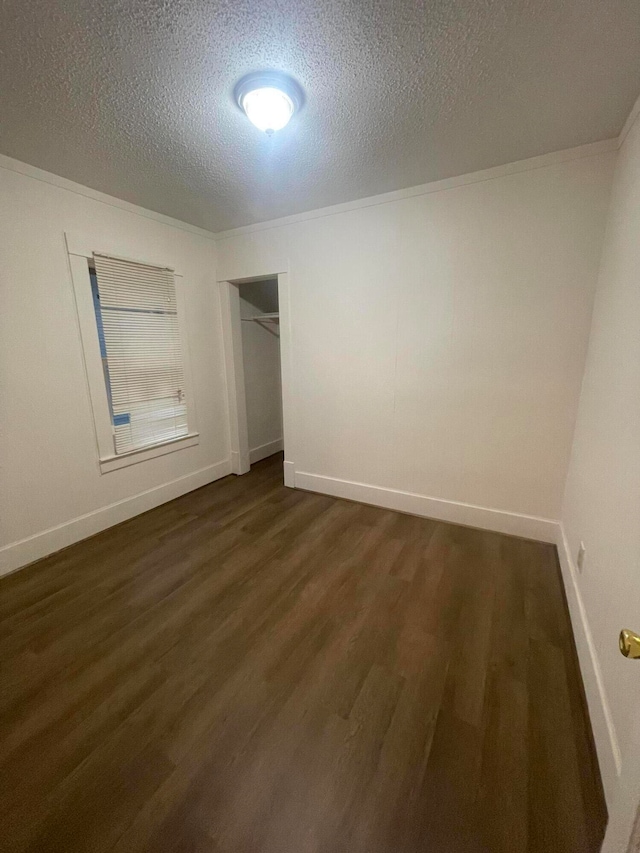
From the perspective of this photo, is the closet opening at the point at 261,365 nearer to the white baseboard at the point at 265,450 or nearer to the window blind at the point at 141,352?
the white baseboard at the point at 265,450

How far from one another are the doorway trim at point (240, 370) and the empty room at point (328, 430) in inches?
2.0

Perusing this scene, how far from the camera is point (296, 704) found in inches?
55.7

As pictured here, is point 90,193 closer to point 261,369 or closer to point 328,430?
point 261,369

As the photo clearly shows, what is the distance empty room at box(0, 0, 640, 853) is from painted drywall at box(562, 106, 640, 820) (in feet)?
0.08

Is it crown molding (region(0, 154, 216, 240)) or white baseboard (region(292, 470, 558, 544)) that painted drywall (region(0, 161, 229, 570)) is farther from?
white baseboard (region(292, 470, 558, 544))

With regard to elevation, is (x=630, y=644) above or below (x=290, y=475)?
above

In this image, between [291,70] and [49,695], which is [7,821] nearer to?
[49,695]

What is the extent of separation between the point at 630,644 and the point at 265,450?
4.24 meters

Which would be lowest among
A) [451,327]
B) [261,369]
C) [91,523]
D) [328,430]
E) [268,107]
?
[91,523]

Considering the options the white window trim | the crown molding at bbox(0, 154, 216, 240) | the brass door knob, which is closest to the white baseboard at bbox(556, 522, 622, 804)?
the brass door knob

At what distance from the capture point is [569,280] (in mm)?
2160

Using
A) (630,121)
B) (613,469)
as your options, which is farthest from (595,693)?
(630,121)

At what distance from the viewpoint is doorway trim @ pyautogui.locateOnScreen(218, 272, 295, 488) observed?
10.8 feet

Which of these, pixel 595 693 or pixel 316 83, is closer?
pixel 595 693
